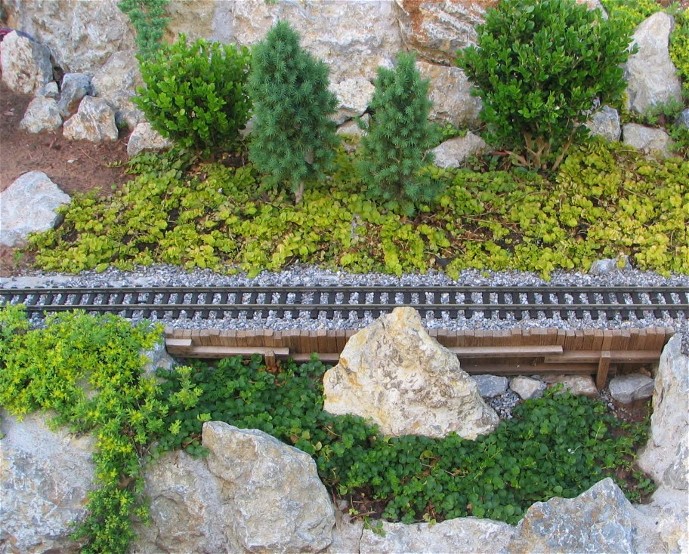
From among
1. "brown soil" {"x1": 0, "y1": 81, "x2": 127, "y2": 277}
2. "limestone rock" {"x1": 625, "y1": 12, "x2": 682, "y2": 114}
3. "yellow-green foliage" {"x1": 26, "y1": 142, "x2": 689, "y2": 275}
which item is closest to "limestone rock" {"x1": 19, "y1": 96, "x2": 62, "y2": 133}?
"brown soil" {"x1": 0, "y1": 81, "x2": 127, "y2": 277}

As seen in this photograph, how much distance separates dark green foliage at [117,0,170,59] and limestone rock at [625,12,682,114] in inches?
343

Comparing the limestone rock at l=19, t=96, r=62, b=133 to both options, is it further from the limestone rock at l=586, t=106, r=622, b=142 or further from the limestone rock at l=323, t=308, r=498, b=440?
the limestone rock at l=586, t=106, r=622, b=142

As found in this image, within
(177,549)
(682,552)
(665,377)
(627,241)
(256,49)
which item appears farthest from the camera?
(627,241)

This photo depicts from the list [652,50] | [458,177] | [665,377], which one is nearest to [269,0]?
[458,177]

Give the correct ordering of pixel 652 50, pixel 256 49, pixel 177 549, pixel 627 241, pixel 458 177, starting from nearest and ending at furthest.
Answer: pixel 177 549
pixel 256 49
pixel 627 241
pixel 458 177
pixel 652 50

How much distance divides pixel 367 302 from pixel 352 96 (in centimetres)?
459

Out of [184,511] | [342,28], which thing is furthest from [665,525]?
[342,28]

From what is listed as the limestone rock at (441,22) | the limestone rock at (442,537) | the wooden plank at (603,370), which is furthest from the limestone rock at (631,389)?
the limestone rock at (441,22)

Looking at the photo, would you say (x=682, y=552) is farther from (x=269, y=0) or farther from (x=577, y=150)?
(x=269, y=0)

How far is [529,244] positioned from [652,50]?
4.86 m

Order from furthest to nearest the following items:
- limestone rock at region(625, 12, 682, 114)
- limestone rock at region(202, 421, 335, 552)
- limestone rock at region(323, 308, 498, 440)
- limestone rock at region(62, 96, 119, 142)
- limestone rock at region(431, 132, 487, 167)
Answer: limestone rock at region(62, 96, 119, 142)
limestone rock at region(625, 12, 682, 114)
limestone rock at region(431, 132, 487, 167)
limestone rock at region(323, 308, 498, 440)
limestone rock at region(202, 421, 335, 552)

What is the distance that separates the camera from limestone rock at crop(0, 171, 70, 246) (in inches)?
481

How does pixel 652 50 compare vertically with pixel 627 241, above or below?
above

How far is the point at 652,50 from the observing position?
526 inches
